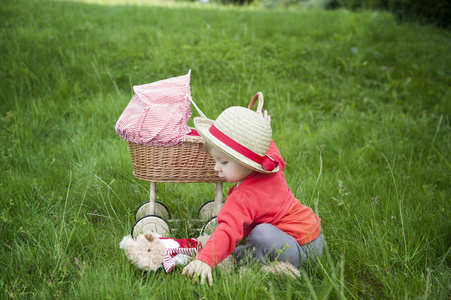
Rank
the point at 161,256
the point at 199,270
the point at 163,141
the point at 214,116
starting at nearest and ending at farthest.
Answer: the point at 199,270
the point at 161,256
the point at 163,141
the point at 214,116

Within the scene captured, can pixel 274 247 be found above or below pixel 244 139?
below

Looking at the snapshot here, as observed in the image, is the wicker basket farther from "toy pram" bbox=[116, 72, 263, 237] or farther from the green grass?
the green grass

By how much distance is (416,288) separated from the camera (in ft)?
6.10

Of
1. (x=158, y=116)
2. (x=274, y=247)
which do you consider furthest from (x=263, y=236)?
(x=158, y=116)

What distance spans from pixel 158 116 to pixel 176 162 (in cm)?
32

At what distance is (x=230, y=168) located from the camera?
2.22 meters

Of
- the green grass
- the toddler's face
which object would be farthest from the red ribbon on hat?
the green grass

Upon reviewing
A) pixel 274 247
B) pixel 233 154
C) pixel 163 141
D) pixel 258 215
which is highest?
pixel 233 154

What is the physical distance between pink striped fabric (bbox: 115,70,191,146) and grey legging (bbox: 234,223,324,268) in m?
0.75

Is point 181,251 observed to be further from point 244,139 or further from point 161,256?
point 244,139

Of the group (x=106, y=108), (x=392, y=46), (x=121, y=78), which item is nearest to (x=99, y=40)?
(x=121, y=78)

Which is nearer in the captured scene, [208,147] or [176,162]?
[208,147]

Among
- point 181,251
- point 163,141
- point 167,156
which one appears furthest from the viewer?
point 167,156

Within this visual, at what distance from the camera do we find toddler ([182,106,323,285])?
2045mm
